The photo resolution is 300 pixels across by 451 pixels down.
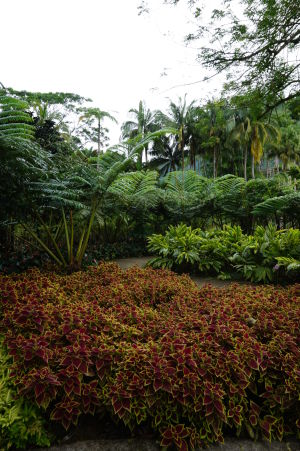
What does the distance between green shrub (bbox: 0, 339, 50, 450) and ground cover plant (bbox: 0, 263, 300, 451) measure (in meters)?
0.06

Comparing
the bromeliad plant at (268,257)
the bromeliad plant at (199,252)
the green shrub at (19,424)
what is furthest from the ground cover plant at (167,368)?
the bromeliad plant at (199,252)

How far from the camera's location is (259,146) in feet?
89.2

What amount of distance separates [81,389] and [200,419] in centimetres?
66

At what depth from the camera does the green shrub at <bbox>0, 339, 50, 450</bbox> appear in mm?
1668

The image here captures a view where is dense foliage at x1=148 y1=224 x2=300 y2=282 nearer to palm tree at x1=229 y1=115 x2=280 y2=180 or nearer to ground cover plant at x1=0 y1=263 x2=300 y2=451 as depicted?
ground cover plant at x1=0 y1=263 x2=300 y2=451

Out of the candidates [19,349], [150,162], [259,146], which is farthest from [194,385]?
[150,162]

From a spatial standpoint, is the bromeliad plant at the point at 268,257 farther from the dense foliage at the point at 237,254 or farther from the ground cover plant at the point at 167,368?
the ground cover plant at the point at 167,368

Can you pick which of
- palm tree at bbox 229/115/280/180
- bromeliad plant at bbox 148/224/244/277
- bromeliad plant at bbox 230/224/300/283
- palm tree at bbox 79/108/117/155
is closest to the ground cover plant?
bromeliad plant at bbox 230/224/300/283

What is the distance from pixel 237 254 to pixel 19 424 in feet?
12.4

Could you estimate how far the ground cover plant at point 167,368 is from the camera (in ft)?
5.69

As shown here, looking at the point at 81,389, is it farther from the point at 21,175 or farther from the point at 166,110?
the point at 166,110

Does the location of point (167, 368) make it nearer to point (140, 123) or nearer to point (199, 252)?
point (199, 252)

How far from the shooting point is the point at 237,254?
4.85 metres

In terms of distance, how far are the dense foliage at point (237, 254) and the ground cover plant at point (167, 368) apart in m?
2.02
